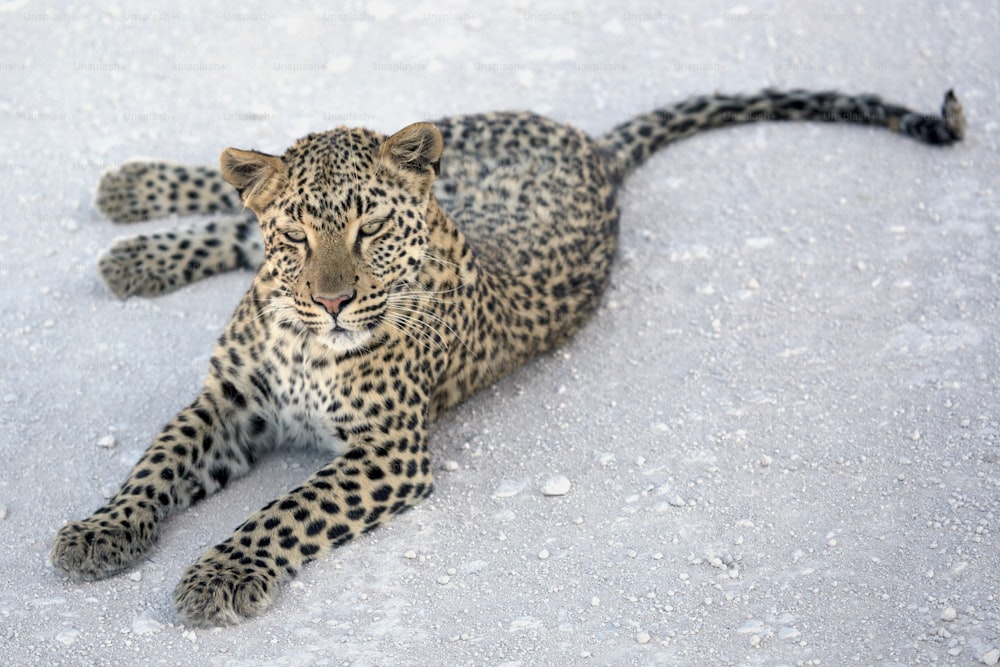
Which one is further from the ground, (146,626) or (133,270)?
(133,270)

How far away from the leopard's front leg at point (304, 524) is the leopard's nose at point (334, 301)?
0.77 metres

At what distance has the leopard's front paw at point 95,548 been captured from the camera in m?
6.14

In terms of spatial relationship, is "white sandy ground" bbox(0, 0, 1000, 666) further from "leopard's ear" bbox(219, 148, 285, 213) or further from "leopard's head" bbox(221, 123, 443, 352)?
"leopard's ear" bbox(219, 148, 285, 213)

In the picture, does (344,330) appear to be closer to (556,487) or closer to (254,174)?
(254,174)

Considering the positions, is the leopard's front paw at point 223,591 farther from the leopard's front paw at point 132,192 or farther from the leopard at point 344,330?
the leopard's front paw at point 132,192

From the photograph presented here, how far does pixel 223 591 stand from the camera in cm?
591

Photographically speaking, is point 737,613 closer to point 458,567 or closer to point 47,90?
point 458,567

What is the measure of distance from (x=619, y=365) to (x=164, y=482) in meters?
2.76

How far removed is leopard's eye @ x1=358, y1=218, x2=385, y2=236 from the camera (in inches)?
254

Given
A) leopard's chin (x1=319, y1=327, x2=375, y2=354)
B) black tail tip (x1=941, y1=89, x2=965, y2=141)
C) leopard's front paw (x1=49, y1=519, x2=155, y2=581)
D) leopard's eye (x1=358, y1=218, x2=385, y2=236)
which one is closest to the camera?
leopard's front paw (x1=49, y1=519, x2=155, y2=581)

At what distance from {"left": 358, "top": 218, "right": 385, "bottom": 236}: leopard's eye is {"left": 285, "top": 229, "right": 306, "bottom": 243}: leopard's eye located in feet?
0.89

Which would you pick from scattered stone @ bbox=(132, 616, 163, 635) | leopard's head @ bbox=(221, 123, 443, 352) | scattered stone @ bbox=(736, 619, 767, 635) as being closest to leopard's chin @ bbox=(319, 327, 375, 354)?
leopard's head @ bbox=(221, 123, 443, 352)

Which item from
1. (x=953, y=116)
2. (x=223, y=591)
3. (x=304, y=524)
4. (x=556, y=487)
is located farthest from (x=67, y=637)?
(x=953, y=116)

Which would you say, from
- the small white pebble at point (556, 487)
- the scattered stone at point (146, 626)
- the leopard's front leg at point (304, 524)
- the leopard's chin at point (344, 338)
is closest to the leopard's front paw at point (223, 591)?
the leopard's front leg at point (304, 524)
